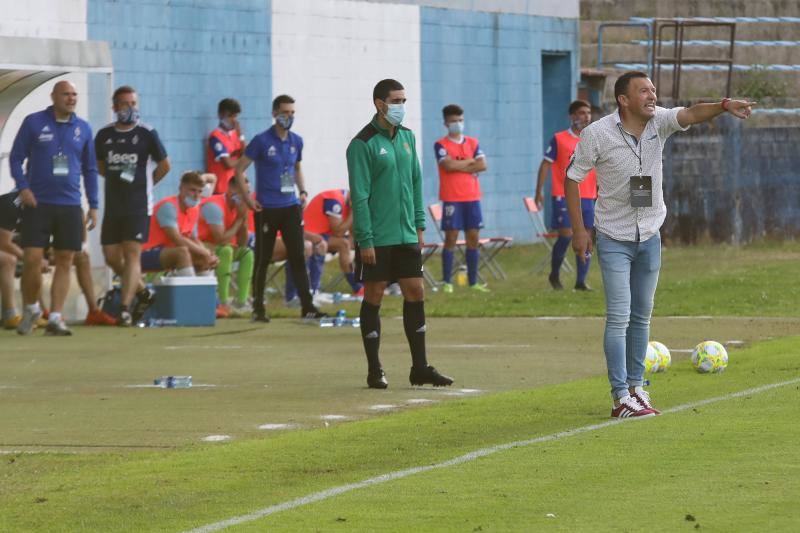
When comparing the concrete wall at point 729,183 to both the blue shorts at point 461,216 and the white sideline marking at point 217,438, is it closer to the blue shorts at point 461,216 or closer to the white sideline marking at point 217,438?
the blue shorts at point 461,216

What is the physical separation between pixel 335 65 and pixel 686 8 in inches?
510

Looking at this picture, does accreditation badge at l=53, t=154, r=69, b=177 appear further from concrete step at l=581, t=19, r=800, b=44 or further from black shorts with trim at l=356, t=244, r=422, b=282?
concrete step at l=581, t=19, r=800, b=44

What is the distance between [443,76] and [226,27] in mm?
5490

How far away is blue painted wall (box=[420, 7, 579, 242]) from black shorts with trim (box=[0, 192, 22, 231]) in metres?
11.4

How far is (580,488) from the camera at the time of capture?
832cm

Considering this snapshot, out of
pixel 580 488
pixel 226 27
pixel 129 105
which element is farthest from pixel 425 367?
pixel 226 27

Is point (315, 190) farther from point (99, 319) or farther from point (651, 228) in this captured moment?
point (651, 228)

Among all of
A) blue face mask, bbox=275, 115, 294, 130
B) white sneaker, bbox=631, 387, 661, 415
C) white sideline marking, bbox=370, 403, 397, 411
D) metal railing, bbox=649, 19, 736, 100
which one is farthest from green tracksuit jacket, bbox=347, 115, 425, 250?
metal railing, bbox=649, 19, 736, 100

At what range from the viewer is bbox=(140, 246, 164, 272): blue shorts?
803 inches

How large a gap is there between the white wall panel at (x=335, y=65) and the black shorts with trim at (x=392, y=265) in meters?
13.8

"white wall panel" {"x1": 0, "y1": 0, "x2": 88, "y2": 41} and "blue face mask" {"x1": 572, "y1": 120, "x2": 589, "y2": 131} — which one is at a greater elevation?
"white wall panel" {"x1": 0, "y1": 0, "x2": 88, "y2": 41}

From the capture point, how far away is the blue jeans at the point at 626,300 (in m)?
10.9

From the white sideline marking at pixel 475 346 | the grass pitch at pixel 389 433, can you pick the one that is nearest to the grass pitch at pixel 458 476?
the grass pitch at pixel 389 433

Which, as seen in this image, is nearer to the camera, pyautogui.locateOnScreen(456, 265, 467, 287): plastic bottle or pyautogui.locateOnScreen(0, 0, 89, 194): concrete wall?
pyautogui.locateOnScreen(0, 0, 89, 194): concrete wall
